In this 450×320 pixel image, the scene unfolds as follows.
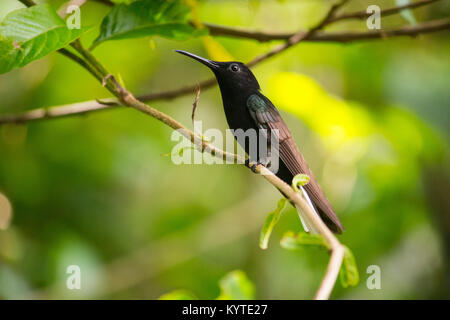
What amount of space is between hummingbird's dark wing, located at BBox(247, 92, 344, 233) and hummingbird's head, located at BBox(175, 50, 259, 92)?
2.5 inches

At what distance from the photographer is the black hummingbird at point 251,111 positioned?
5.83ft

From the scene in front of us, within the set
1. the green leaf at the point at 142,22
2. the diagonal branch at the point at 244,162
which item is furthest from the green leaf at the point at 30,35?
the green leaf at the point at 142,22

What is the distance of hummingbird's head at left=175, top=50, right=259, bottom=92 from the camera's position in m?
1.99

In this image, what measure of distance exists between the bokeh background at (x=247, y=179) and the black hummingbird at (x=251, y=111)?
3.09ft

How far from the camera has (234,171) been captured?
4340 mm

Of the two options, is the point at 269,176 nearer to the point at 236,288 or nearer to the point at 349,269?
the point at 349,269

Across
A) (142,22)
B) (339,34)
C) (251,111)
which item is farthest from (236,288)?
(339,34)

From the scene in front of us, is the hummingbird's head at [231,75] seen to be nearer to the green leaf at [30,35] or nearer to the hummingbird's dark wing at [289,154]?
the hummingbird's dark wing at [289,154]

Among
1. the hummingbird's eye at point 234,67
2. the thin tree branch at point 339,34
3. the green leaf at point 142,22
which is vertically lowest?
the hummingbird's eye at point 234,67

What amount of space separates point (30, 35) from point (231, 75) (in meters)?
0.80

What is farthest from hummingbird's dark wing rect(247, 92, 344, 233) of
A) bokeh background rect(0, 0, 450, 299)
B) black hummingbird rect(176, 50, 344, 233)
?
bokeh background rect(0, 0, 450, 299)

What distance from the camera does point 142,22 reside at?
5.75 ft

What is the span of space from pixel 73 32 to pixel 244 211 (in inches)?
100
